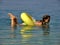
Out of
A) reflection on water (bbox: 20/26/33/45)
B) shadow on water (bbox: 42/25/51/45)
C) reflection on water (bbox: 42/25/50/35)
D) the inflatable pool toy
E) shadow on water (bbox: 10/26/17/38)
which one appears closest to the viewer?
shadow on water (bbox: 42/25/51/45)

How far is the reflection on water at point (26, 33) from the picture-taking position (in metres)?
14.1

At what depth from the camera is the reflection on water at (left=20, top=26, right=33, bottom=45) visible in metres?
14.1

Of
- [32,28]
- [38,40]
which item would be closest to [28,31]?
[32,28]

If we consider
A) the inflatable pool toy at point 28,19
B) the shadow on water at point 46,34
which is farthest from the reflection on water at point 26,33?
the shadow on water at point 46,34

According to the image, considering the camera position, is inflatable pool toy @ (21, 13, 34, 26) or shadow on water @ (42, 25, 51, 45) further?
inflatable pool toy @ (21, 13, 34, 26)

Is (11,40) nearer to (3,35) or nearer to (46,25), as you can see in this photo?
(3,35)

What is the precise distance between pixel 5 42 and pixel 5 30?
3135 mm

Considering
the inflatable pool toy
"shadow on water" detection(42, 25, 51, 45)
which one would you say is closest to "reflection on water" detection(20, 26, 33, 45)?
the inflatable pool toy

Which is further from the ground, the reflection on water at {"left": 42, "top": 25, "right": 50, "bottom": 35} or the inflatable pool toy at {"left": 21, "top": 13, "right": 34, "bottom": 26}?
the inflatable pool toy at {"left": 21, "top": 13, "right": 34, "bottom": 26}

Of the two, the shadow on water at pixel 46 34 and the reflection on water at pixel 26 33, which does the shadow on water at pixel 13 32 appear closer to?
the reflection on water at pixel 26 33

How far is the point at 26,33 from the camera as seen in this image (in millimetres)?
15758

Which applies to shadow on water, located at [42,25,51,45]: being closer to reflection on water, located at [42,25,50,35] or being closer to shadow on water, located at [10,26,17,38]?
reflection on water, located at [42,25,50,35]

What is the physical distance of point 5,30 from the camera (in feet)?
55.0

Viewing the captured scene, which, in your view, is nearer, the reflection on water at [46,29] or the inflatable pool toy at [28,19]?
the reflection on water at [46,29]
